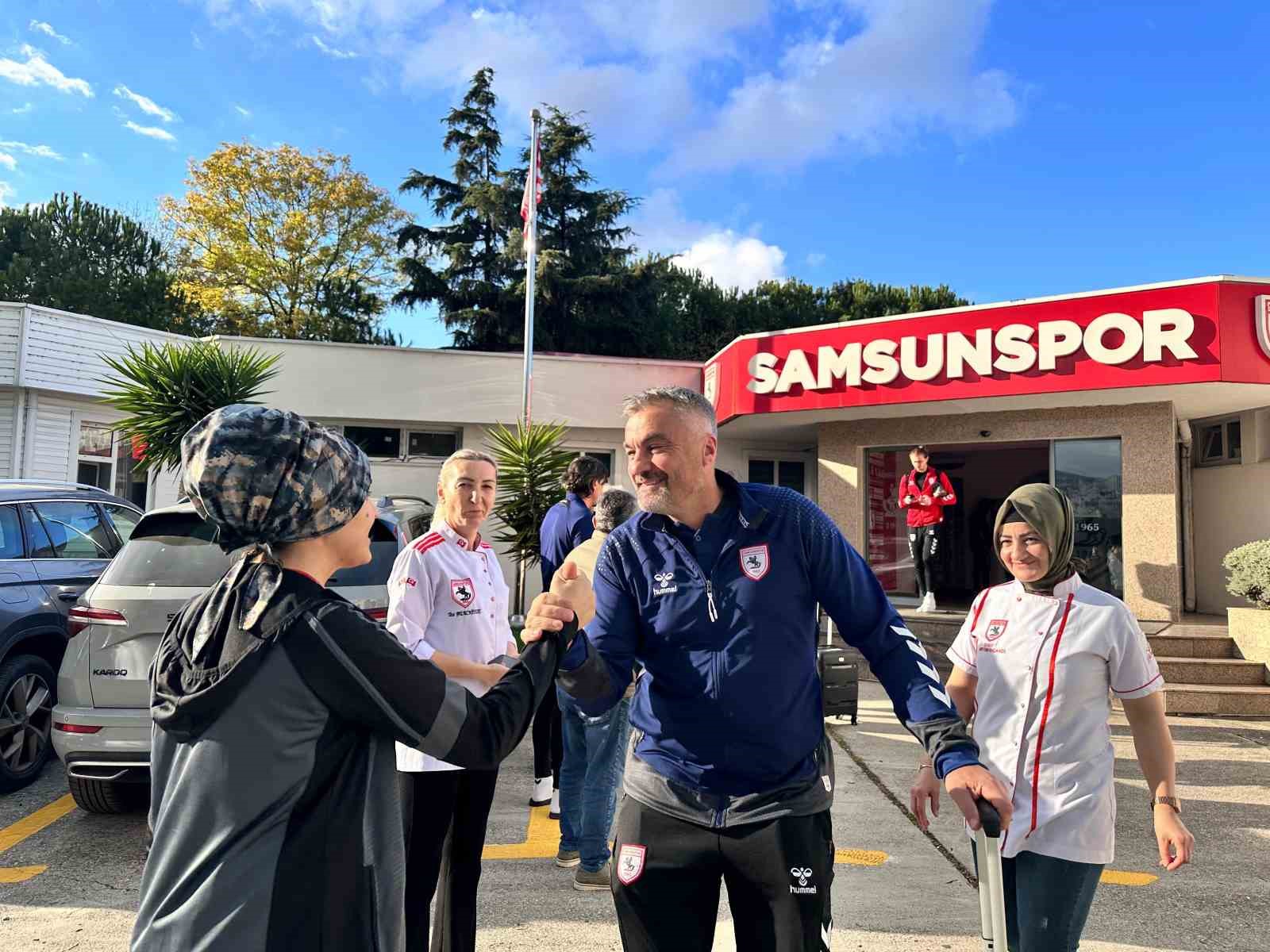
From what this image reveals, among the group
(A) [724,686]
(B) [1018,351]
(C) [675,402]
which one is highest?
(B) [1018,351]

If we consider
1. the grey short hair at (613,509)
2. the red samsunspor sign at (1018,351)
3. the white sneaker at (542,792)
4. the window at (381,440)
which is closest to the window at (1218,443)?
the red samsunspor sign at (1018,351)

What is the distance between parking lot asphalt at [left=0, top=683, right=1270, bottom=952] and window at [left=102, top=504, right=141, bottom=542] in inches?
67.7

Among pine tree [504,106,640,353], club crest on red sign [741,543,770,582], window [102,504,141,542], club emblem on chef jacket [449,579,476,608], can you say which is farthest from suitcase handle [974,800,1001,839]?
pine tree [504,106,640,353]

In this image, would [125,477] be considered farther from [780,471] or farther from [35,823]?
→ [35,823]

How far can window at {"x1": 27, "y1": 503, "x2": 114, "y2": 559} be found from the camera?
5.61 metres

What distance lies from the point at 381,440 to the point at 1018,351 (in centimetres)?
1004

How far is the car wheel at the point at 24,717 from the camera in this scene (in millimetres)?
4973

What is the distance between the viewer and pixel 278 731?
1.30 metres

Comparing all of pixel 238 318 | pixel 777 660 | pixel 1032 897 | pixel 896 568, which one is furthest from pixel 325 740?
pixel 238 318

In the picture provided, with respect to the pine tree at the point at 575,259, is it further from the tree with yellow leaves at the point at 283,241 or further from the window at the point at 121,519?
the window at the point at 121,519

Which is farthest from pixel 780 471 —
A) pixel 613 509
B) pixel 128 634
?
pixel 128 634

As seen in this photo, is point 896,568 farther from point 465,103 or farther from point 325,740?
point 465,103

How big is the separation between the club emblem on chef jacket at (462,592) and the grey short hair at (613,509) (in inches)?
51.0

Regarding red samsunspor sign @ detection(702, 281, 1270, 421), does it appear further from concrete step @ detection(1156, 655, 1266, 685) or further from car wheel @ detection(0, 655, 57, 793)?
car wheel @ detection(0, 655, 57, 793)
